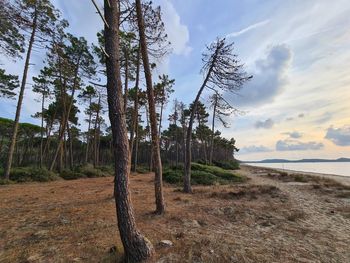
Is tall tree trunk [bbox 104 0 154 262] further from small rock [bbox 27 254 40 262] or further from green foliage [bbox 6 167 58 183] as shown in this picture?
green foliage [bbox 6 167 58 183]

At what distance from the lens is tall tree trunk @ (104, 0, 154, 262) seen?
3.38 m

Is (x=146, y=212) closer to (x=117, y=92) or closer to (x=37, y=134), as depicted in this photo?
(x=117, y=92)

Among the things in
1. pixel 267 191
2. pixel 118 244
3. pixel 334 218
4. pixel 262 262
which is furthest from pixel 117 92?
pixel 267 191

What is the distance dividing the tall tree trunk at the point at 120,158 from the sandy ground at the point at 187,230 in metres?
0.34

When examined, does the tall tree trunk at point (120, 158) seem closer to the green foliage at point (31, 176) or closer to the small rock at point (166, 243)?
the small rock at point (166, 243)

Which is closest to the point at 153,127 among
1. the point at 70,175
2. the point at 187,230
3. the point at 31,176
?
the point at 187,230

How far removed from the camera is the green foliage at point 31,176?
13.6m

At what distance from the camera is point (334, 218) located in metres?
6.04

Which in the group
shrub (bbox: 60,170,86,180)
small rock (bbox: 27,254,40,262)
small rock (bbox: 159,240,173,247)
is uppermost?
shrub (bbox: 60,170,86,180)

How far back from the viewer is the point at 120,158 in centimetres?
355

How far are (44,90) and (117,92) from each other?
745 inches

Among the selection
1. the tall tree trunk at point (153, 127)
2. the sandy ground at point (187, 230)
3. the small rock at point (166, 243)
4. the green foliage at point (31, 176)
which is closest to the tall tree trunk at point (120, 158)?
the sandy ground at point (187, 230)

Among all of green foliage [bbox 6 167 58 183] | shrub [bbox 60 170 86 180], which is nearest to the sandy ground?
green foliage [bbox 6 167 58 183]

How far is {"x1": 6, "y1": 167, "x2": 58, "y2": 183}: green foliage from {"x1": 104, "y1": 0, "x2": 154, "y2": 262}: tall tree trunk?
506 inches
